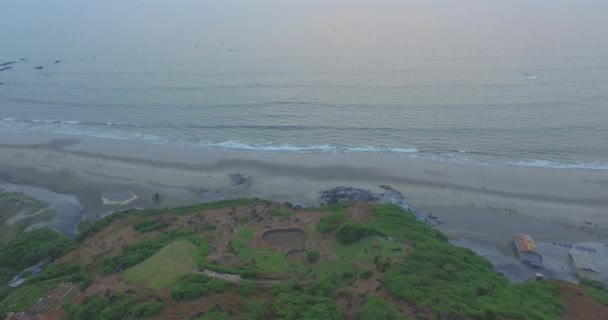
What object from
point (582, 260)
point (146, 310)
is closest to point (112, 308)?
point (146, 310)

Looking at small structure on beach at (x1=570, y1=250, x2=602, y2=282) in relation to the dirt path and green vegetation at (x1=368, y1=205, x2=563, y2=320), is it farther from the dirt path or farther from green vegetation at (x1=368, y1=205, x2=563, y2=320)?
the dirt path

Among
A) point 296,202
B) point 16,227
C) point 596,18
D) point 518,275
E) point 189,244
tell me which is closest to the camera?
point 189,244

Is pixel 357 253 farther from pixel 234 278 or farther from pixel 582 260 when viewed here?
pixel 582 260

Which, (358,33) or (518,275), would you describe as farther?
(358,33)

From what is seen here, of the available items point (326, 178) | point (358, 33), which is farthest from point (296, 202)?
point (358, 33)

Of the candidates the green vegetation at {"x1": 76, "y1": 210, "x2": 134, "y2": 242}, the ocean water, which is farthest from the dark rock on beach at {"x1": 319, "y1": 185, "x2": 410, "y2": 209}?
the green vegetation at {"x1": 76, "y1": 210, "x2": 134, "y2": 242}

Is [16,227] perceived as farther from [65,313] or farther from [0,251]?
[65,313]
